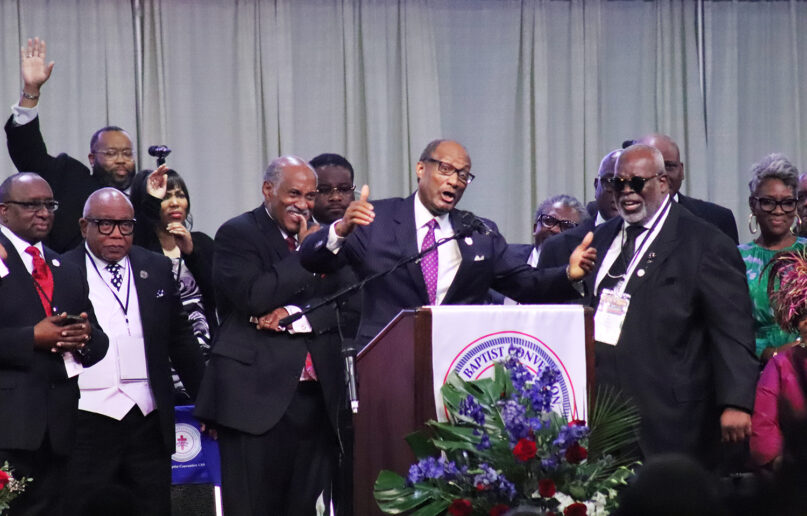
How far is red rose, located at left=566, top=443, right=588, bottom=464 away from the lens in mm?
3768

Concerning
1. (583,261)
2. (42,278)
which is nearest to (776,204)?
(583,261)

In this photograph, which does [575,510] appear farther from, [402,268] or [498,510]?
[402,268]

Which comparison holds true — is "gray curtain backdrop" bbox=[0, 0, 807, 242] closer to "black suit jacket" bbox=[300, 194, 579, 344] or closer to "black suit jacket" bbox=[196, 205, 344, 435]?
"black suit jacket" bbox=[196, 205, 344, 435]

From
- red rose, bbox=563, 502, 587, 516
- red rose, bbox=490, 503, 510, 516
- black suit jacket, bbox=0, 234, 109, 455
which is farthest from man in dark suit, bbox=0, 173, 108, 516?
red rose, bbox=563, 502, 587, 516

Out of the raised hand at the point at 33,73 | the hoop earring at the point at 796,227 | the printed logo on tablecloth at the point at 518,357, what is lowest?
the printed logo on tablecloth at the point at 518,357

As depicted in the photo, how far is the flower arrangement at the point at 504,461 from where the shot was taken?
147 inches

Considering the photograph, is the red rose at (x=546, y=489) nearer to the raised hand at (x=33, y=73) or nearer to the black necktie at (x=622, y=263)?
the black necktie at (x=622, y=263)

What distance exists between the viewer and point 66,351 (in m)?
5.57

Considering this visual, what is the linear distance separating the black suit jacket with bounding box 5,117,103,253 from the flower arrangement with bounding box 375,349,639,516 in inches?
136

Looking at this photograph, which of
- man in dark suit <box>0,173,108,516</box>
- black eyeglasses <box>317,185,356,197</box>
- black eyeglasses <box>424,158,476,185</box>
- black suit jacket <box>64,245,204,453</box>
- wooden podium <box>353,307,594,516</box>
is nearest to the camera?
wooden podium <box>353,307,594,516</box>

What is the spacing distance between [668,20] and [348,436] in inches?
233

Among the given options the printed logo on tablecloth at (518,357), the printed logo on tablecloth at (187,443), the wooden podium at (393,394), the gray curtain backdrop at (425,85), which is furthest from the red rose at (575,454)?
the gray curtain backdrop at (425,85)

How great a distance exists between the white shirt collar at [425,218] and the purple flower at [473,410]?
134cm

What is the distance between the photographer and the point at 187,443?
22.6ft
